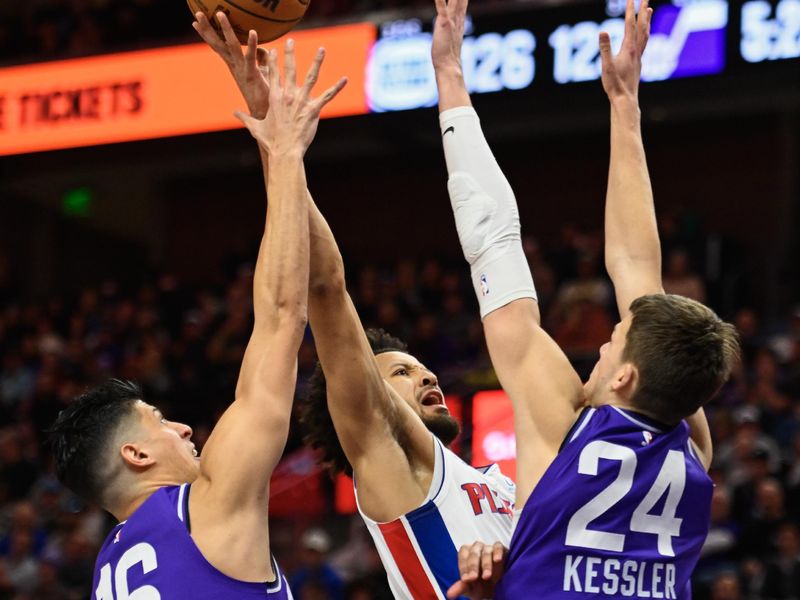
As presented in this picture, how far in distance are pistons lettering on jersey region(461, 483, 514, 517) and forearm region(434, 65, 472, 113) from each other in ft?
3.65

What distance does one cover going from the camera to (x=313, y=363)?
1184 centimetres

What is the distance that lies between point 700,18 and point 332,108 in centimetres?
375

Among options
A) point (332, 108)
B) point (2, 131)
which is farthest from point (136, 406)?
point (2, 131)

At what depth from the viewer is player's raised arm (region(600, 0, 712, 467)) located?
347 centimetres

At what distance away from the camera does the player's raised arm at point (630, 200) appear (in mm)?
3471

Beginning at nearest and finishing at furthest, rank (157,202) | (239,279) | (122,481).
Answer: (122,481)
(239,279)
(157,202)

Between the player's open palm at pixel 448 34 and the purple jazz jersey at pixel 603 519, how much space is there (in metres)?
1.11

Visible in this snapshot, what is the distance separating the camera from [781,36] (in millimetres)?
11062

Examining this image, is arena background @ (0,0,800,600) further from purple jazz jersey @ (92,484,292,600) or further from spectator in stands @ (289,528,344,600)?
purple jazz jersey @ (92,484,292,600)

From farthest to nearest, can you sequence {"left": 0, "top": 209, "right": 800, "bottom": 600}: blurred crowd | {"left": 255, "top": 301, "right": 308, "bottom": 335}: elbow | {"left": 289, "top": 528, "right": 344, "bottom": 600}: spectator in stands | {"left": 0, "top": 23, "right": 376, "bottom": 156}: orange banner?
{"left": 0, "top": 23, "right": 376, "bottom": 156}: orange banner < {"left": 289, "top": 528, "right": 344, "bottom": 600}: spectator in stands < {"left": 0, "top": 209, "right": 800, "bottom": 600}: blurred crowd < {"left": 255, "top": 301, "right": 308, "bottom": 335}: elbow

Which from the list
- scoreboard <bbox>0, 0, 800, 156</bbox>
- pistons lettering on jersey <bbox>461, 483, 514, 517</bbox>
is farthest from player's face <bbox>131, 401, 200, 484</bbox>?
scoreboard <bbox>0, 0, 800, 156</bbox>

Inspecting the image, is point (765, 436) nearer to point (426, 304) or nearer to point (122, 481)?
point (426, 304)

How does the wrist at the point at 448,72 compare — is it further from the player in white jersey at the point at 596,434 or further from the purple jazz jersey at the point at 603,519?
the purple jazz jersey at the point at 603,519

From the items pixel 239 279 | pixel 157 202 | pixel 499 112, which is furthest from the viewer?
pixel 157 202
